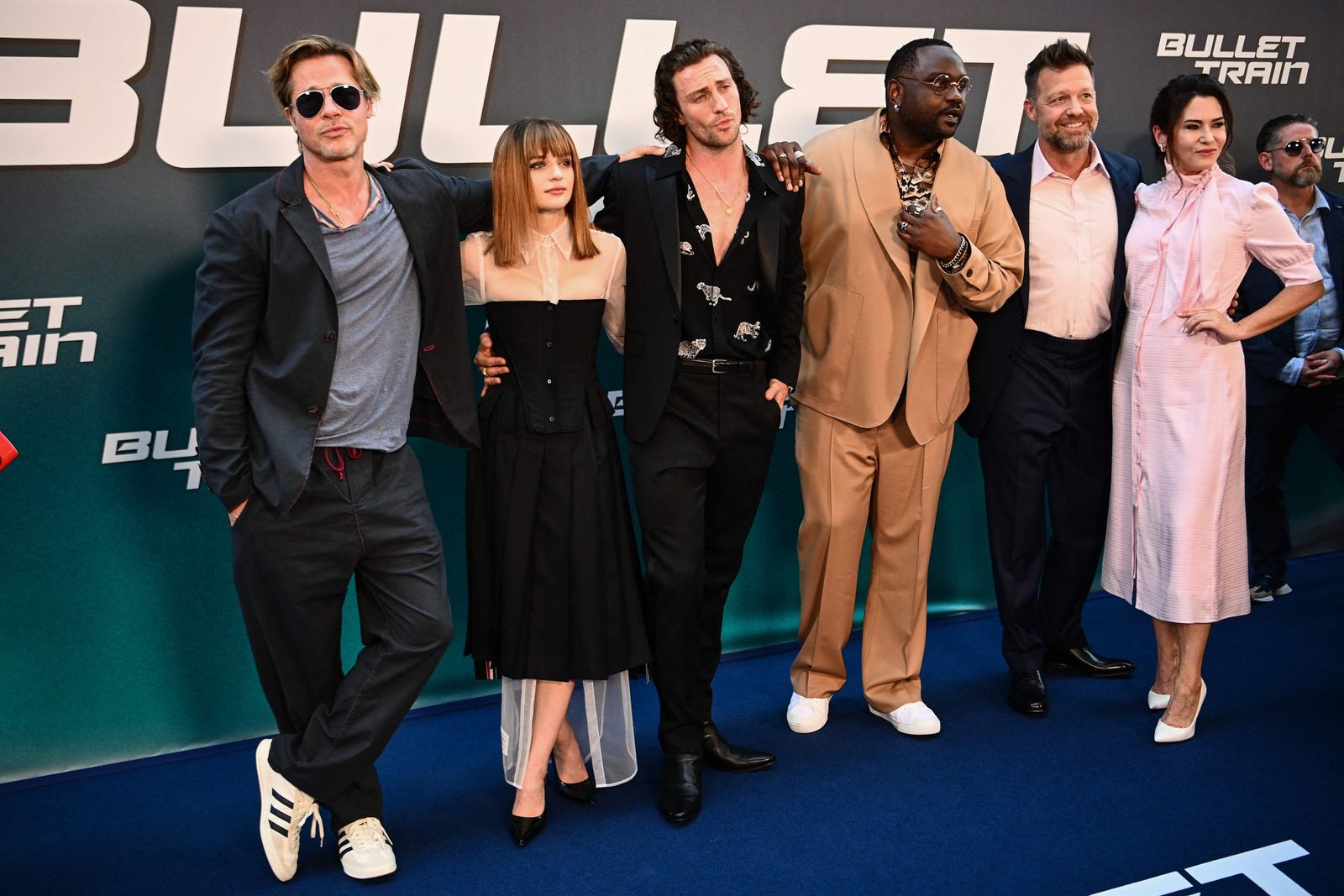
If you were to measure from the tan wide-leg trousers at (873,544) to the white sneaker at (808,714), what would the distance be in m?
0.03

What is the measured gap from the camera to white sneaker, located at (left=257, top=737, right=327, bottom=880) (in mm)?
3012

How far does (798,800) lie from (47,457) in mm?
2304

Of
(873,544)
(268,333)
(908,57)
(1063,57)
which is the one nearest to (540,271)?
(268,333)

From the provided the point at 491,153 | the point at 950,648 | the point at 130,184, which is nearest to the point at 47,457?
the point at 130,184

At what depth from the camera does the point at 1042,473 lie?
3.90m

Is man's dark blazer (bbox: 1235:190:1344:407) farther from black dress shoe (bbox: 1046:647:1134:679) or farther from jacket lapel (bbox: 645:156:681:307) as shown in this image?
jacket lapel (bbox: 645:156:681:307)

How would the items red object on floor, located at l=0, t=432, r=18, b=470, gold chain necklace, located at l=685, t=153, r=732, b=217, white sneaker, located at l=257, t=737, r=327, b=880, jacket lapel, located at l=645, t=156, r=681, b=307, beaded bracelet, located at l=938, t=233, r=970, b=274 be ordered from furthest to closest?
1. beaded bracelet, located at l=938, t=233, r=970, b=274
2. gold chain necklace, located at l=685, t=153, r=732, b=217
3. jacket lapel, located at l=645, t=156, r=681, b=307
4. white sneaker, located at l=257, t=737, r=327, b=880
5. red object on floor, located at l=0, t=432, r=18, b=470

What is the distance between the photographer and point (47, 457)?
3.41 meters

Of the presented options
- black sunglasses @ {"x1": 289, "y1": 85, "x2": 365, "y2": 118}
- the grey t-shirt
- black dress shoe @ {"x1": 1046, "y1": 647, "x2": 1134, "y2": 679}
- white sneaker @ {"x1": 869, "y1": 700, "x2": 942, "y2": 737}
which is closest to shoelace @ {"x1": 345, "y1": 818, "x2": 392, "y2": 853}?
the grey t-shirt

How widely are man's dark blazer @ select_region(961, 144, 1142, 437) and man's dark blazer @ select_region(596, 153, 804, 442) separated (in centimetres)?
79

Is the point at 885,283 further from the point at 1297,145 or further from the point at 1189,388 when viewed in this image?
the point at 1297,145

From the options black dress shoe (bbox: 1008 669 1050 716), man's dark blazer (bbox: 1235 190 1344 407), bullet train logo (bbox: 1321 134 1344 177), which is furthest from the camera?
bullet train logo (bbox: 1321 134 1344 177)

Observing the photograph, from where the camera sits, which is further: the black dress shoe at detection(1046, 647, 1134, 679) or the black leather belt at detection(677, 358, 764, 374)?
the black dress shoe at detection(1046, 647, 1134, 679)

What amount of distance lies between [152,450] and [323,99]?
131cm
